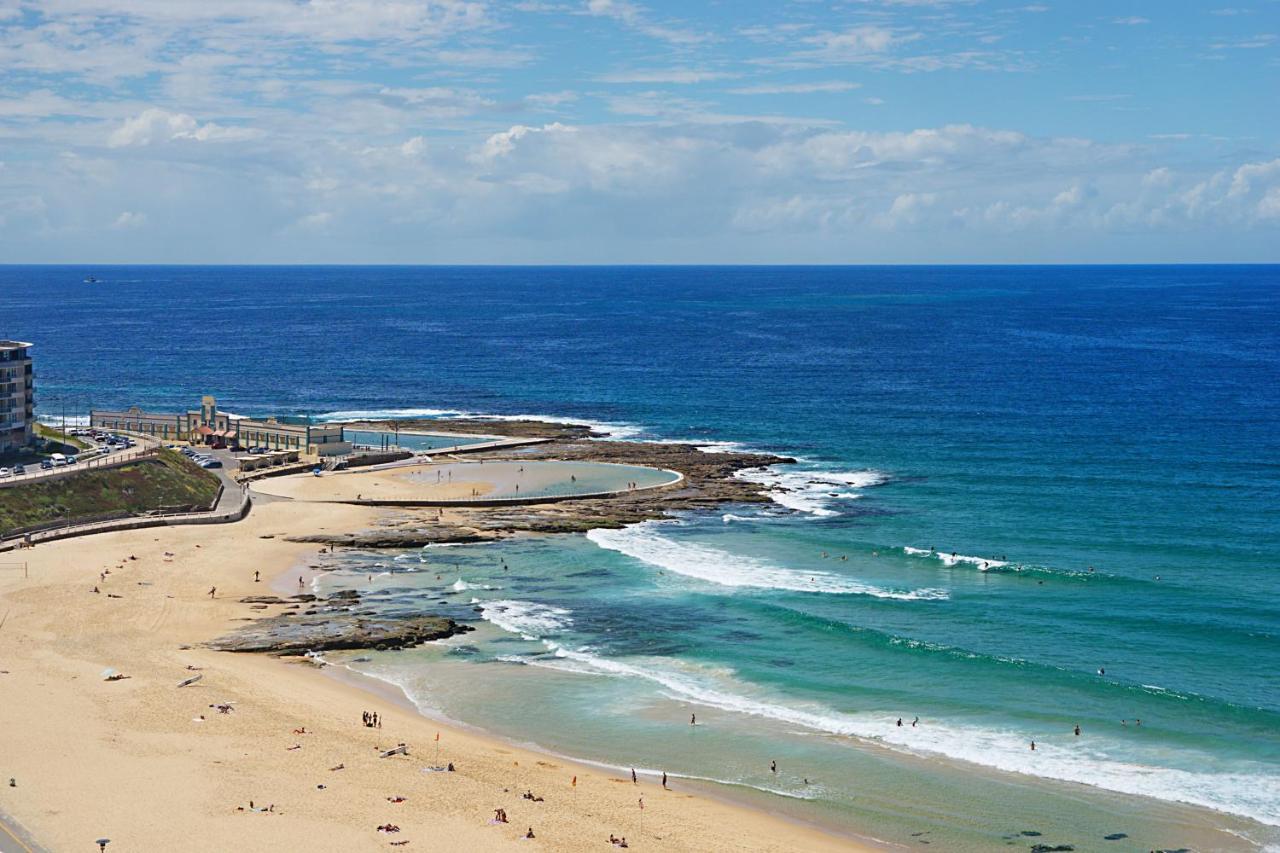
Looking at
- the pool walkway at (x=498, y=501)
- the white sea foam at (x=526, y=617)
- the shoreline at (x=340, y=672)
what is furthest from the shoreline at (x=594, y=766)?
the pool walkway at (x=498, y=501)

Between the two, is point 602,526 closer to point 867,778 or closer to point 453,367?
point 867,778

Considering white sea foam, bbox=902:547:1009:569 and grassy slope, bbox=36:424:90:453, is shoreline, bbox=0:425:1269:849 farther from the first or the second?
white sea foam, bbox=902:547:1009:569

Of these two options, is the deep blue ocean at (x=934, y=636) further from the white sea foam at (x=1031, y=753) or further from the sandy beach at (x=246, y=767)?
the sandy beach at (x=246, y=767)

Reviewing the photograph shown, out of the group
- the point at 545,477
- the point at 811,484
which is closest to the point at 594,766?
the point at 811,484

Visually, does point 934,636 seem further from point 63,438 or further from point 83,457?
point 63,438

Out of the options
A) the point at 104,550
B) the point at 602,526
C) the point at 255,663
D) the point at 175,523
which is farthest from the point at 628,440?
the point at 255,663
